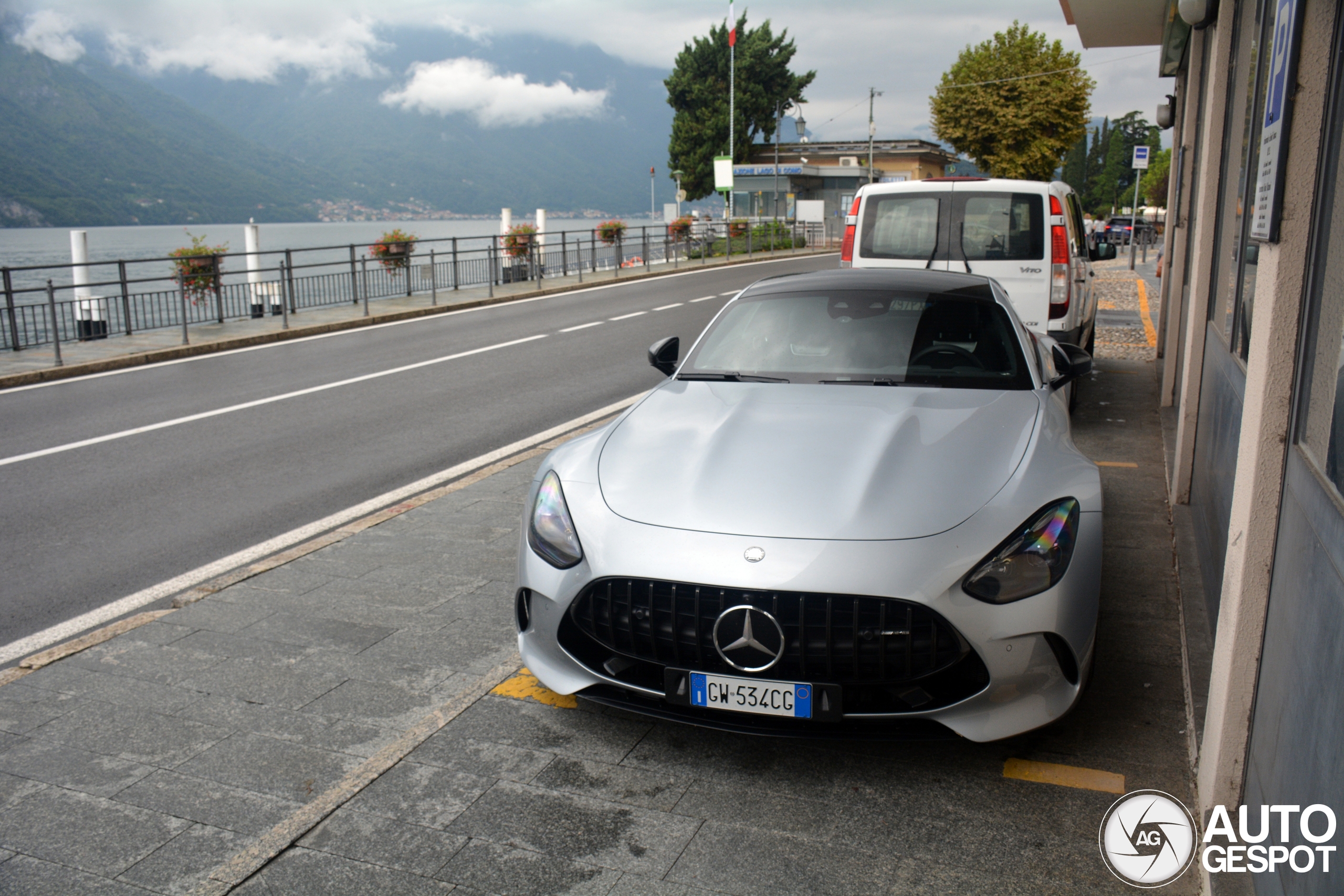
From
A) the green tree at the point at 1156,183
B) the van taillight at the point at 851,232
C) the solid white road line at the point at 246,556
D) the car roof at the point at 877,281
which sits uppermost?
the green tree at the point at 1156,183

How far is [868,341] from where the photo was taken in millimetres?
4738

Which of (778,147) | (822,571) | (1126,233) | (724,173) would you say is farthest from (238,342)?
(778,147)

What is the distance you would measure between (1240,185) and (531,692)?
426cm

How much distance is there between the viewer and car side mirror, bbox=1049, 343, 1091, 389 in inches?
197

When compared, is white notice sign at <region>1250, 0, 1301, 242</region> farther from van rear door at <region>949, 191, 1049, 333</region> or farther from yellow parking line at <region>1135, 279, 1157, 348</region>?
yellow parking line at <region>1135, 279, 1157, 348</region>

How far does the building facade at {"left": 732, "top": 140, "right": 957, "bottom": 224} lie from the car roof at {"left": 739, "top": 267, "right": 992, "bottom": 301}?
5046 centimetres

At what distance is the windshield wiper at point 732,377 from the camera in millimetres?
4516

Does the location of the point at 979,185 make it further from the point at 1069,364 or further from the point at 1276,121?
the point at 1276,121

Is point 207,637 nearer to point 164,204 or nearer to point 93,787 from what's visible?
point 93,787

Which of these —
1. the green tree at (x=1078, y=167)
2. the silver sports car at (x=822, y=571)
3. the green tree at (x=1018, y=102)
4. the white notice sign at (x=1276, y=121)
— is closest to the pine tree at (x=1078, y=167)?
the green tree at (x=1078, y=167)

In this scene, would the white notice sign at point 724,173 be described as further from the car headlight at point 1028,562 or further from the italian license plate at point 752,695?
the italian license plate at point 752,695

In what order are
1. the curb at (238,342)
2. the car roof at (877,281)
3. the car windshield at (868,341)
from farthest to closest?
the curb at (238,342) → the car roof at (877,281) → the car windshield at (868,341)

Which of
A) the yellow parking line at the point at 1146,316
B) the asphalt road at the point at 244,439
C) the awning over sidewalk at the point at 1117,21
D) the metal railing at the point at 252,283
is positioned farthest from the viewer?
the metal railing at the point at 252,283

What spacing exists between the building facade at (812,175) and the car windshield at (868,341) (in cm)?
5083
